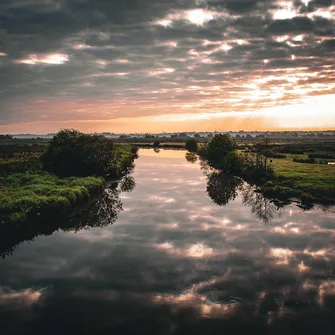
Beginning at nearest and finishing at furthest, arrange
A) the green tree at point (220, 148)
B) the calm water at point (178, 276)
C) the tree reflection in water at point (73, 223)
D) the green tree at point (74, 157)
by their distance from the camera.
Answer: the calm water at point (178, 276) < the tree reflection in water at point (73, 223) < the green tree at point (74, 157) < the green tree at point (220, 148)

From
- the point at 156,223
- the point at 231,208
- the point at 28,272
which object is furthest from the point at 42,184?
the point at 231,208

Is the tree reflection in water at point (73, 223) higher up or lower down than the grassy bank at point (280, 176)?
lower down

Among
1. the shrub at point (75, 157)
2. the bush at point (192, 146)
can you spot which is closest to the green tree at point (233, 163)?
the shrub at point (75, 157)

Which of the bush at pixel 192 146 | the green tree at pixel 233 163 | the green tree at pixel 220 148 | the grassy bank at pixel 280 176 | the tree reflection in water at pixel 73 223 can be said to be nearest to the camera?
the tree reflection in water at pixel 73 223

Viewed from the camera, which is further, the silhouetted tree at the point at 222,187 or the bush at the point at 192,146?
the bush at the point at 192,146

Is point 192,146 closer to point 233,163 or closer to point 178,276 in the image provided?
point 233,163

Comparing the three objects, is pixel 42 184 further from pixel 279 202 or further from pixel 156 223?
pixel 279 202

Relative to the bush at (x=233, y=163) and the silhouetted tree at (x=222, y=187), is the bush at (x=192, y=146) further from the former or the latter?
the silhouetted tree at (x=222, y=187)
